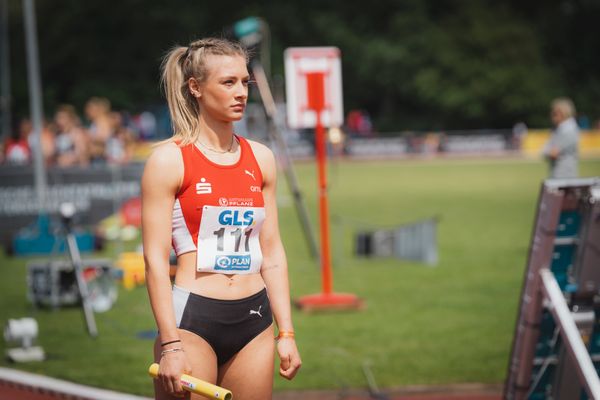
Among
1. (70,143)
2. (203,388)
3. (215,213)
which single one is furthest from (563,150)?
(70,143)

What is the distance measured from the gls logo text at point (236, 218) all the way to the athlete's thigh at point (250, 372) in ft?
1.49

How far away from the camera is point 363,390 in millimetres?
7504

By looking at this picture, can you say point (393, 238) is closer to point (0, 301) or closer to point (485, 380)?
point (0, 301)

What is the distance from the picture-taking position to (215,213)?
3.93 metres

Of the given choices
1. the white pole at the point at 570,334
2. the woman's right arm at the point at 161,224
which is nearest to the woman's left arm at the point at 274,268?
the woman's right arm at the point at 161,224

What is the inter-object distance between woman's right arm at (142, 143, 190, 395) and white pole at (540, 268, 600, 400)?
1957 mm

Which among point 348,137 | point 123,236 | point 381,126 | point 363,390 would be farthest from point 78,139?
point 381,126

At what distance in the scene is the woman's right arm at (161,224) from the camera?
150 inches

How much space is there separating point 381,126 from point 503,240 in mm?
47878

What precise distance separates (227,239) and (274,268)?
30 centimetres

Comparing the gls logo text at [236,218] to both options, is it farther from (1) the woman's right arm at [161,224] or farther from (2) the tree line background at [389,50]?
(2) the tree line background at [389,50]

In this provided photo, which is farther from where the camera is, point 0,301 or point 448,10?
point 448,10

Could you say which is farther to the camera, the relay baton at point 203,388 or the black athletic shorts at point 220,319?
the black athletic shorts at point 220,319

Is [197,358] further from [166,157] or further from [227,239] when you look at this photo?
[166,157]
